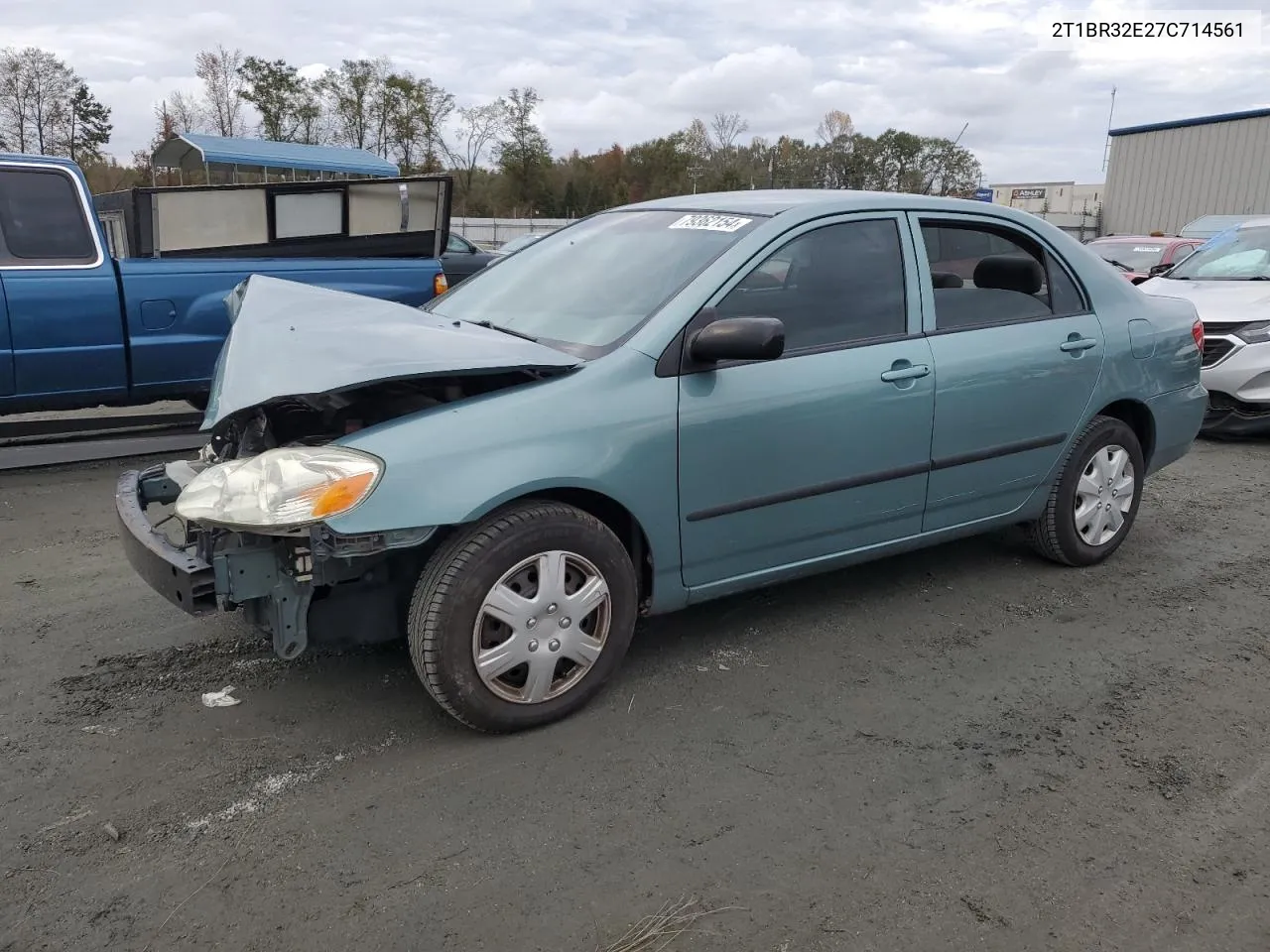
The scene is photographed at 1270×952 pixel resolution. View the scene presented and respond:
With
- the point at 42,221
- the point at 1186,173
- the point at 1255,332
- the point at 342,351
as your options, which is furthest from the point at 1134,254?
the point at 1186,173

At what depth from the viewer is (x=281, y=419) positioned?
129 inches

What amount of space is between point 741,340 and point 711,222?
2.64 feet

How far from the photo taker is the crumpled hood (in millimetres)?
7434

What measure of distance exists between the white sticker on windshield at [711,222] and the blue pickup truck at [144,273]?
11.7 ft

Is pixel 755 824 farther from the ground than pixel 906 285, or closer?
closer

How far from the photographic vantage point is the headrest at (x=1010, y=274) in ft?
13.8

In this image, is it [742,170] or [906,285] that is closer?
[906,285]

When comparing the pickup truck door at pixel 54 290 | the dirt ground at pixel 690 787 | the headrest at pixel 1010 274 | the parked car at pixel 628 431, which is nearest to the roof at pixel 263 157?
the pickup truck door at pixel 54 290

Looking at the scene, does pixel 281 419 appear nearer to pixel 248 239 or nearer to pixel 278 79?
pixel 248 239

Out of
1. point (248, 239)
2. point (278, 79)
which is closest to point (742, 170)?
point (278, 79)

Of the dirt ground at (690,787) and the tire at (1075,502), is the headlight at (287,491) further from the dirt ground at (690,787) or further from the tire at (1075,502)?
the tire at (1075,502)

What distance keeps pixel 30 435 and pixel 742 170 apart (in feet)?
170

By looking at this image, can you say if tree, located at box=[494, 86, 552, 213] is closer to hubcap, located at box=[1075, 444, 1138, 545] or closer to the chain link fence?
the chain link fence

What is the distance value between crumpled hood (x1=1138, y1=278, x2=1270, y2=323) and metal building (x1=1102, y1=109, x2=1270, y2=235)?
22.2m
